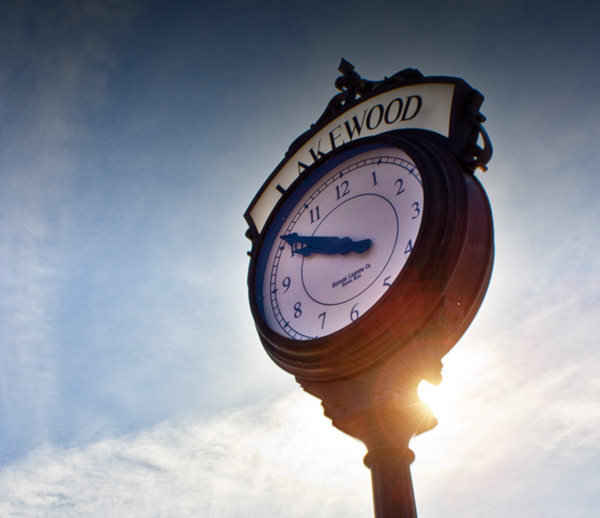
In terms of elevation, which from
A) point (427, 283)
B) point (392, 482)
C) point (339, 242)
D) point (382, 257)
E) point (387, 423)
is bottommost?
point (392, 482)

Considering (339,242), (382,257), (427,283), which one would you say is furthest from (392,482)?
(339,242)

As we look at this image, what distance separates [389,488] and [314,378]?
0.46m

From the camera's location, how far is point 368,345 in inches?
72.4

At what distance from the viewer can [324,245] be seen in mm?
2180

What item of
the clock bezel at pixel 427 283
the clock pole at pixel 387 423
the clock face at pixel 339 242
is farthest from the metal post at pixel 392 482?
the clock face at pixel 339 242

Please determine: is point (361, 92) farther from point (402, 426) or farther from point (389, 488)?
point (389, 488)

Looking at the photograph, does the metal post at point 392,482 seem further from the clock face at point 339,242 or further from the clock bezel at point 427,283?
the clock face at point 339,242

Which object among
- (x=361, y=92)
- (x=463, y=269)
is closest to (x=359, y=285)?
(x=463, y=269)

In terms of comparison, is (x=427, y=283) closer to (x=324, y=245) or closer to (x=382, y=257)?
(x=382, y=257)

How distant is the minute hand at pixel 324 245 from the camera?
81.3 inches

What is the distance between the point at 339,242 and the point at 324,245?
71 millimetres

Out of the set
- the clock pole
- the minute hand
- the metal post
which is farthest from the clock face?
the metal post

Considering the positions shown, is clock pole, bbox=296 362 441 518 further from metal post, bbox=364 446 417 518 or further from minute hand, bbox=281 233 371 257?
minute hand, bbox=281 233 371 257

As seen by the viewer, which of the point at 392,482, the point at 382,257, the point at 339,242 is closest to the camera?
the point at 392,482
